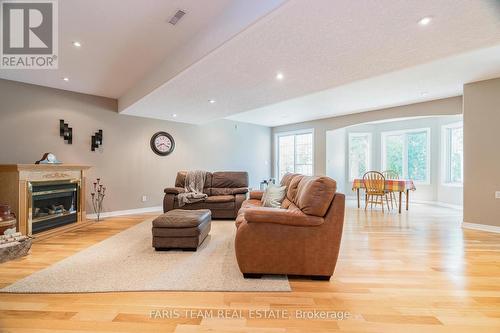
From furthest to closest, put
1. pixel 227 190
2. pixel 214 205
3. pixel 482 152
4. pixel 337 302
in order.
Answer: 1. pixel 227 190
2. pixel 214 205
3. pixel 482 152
4. pixel 337 302

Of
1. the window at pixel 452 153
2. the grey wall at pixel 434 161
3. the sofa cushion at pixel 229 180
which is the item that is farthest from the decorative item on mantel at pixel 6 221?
the window at pixel 452 153

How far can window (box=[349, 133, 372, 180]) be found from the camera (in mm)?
7312

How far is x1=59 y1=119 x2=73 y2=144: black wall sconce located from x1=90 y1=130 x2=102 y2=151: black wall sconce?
1.13 feet

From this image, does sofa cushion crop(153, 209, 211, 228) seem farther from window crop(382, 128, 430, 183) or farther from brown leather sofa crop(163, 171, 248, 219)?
window crop(382, 128, 430, 183)

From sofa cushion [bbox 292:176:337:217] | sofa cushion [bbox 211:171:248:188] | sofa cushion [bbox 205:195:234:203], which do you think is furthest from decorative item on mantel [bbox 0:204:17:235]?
sofa cushion [bbox 292:176:337:217]

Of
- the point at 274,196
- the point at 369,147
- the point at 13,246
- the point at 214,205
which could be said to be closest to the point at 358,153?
the point at 369,147

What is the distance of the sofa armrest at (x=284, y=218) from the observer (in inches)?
76.1

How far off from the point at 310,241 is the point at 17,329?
6.76ft

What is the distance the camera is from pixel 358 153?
739 centimetres

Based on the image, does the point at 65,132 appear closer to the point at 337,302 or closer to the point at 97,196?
the point at 97,196

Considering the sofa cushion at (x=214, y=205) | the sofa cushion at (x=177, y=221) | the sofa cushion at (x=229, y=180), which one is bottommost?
the sofa cushion at (x=214, y=205)

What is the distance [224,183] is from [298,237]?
3.14m

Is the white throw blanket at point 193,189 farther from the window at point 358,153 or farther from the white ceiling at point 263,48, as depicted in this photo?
the window at point 358,153

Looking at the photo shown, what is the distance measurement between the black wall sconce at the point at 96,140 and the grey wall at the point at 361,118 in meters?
5.40
